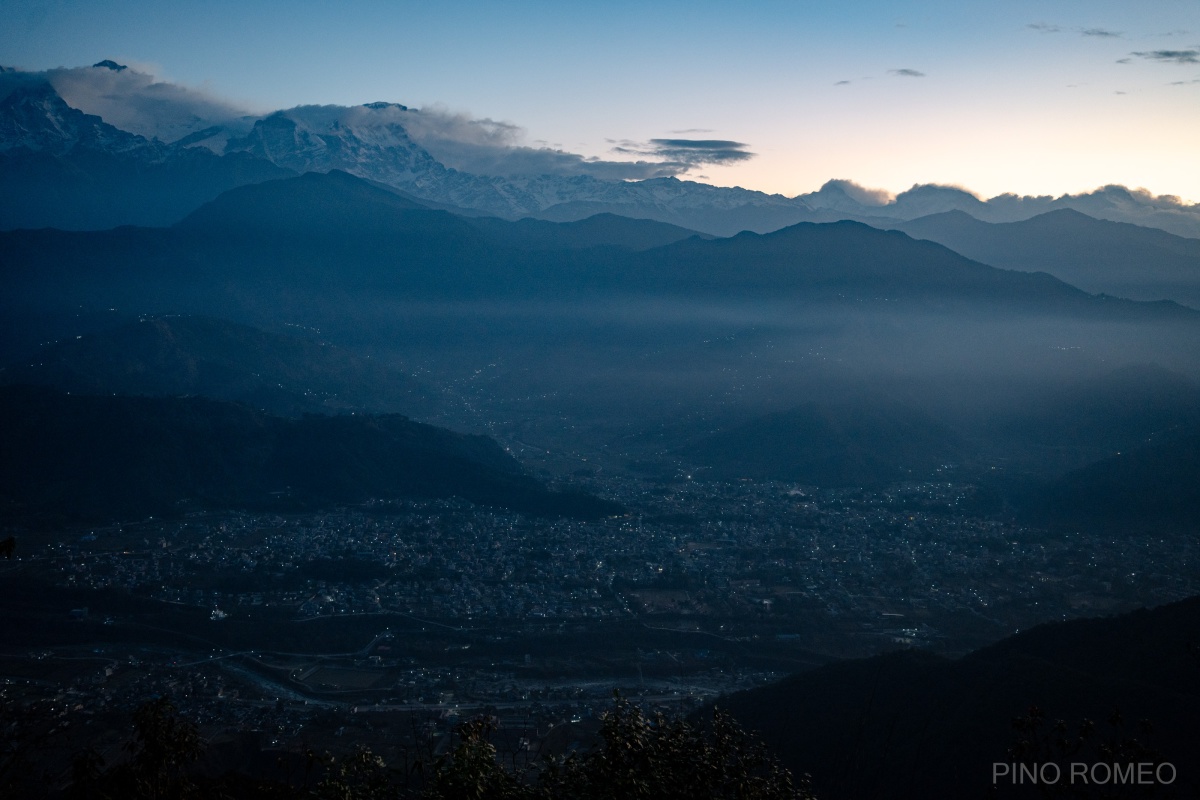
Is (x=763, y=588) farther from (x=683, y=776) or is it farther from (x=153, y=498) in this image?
(x=153, y=498)

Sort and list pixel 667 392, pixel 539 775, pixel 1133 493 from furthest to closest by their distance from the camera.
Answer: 1. pixel 667 392
2. pixel 1133 493
3. pixel 539 775

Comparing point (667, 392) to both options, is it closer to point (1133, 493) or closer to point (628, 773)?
point (1133, 493)

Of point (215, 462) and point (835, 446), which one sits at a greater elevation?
point (835, 446)

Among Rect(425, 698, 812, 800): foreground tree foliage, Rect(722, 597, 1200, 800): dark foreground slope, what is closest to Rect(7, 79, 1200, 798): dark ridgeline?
Rect(722, 597, 1200, 800): dark foreground slope

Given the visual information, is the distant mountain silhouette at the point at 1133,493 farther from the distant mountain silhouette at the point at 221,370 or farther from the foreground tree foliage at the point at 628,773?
the distant mountain silhouette at the point at 221,370

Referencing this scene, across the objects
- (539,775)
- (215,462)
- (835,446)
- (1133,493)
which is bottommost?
(215,462)

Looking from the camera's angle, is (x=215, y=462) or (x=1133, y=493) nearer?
(x=1133, y=493)

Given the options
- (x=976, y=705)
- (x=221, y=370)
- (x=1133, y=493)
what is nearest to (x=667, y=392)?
(x=221, y=370)
